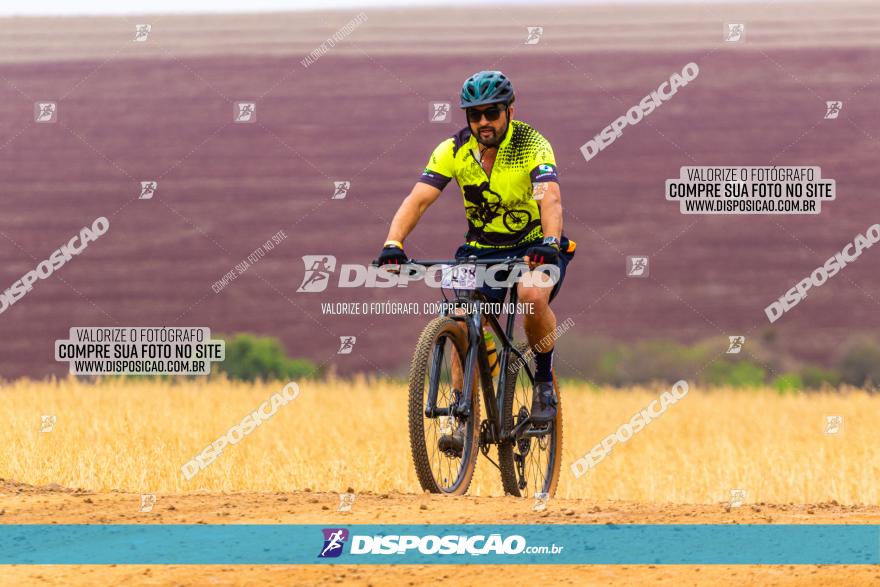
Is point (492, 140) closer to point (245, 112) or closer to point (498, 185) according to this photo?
point (498, 185)

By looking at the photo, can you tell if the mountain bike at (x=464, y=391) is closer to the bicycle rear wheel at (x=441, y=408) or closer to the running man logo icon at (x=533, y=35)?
the bicycle rear wheel at (x=441, y=408)

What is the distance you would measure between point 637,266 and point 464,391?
35.9ft

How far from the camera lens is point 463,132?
7766mm

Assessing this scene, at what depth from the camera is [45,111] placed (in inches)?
782

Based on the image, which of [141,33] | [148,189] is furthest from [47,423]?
[141,33]

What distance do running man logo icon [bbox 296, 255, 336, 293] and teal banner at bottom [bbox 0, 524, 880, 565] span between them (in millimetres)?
10958

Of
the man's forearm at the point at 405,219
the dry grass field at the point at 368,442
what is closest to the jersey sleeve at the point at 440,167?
the man's forearm at the point at 405,219

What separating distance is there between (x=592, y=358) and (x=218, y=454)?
780cm

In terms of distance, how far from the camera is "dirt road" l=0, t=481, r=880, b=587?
5574mm

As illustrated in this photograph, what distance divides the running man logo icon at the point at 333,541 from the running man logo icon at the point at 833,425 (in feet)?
25.8

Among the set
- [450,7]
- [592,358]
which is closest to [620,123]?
[592,358]

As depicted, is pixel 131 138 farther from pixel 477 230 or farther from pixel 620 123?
pixel 477 230

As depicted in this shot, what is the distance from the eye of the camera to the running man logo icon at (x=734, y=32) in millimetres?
20688

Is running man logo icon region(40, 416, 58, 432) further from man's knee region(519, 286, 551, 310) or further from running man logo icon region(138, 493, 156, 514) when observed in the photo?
man's knee region(519, 286, 551, 310)
